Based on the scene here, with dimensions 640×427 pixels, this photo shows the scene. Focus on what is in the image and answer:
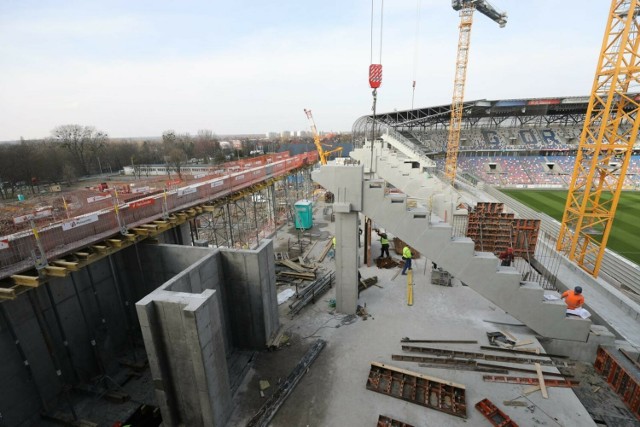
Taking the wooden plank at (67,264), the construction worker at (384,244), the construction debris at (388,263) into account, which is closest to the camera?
the wooden plank at (67,264)

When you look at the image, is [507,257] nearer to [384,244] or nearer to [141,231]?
[384,244]

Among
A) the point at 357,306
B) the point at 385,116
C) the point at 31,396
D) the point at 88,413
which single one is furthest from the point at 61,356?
the point at 385,116

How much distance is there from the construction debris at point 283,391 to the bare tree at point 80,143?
2597 inches

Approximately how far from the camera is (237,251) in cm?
847

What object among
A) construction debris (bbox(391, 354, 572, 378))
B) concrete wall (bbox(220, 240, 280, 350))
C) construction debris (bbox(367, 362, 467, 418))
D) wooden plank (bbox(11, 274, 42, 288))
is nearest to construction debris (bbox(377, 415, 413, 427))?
construction debris (bbox(367, 362, 467, 418))

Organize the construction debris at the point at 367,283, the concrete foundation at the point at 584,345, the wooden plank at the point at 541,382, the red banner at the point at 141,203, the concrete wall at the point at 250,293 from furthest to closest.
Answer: the construction debris at the point at 367,283
the red banner at the point at 141,203
the concrete wall at the point at 250,293
the concrete foundation at the point at 584,345
the wooden plank at the point at 541,382

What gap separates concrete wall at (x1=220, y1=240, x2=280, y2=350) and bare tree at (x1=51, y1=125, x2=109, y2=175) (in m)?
63.7

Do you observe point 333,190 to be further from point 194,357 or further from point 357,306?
point 194,357

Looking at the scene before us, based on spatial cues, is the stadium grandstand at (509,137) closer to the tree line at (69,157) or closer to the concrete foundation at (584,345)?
the concrete foundation at (584,345)

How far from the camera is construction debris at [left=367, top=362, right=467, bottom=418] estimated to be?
669cm

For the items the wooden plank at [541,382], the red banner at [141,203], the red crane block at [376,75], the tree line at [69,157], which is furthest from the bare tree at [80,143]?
the wooden plank at [541,382]

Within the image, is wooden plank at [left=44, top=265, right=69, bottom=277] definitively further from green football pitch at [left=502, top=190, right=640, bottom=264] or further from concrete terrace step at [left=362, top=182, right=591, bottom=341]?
green football pitch at [left=502, top=190, right=640, bottom=264]

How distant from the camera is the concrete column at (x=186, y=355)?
582 centimetres

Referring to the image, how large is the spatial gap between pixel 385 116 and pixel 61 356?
1988 inches
